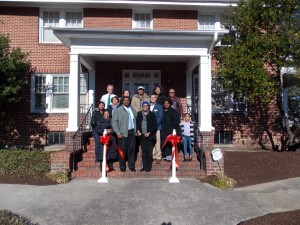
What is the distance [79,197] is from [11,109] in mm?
8524

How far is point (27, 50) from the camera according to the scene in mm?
15273

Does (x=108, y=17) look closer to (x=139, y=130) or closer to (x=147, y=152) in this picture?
(x=139, y=130)

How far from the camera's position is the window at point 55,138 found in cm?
1538

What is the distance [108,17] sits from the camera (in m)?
15.5

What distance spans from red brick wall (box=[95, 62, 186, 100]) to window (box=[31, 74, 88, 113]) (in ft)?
2.46

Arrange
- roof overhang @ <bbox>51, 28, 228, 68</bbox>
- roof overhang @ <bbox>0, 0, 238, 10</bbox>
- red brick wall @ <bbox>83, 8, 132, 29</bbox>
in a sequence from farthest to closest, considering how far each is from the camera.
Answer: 1. red brick wall @ <bbox>83, 8, 132, 29</bbox>
2. roof overhang @ <bbox>0, 0, 238, 10</bbox>
3. roof overhang @ <bbox>51, 28, 228, 68</bbox>

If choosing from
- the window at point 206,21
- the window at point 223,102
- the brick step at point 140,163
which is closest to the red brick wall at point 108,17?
the window at point 206,21

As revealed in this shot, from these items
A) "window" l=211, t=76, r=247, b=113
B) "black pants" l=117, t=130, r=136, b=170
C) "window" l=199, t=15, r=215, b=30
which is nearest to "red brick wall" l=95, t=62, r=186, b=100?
"window" l=211, t=76, r=247, b=113

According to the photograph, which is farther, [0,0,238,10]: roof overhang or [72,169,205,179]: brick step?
[0,0,238,10]: roof overhang

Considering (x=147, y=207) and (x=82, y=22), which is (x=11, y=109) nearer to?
(x=82, y=22)

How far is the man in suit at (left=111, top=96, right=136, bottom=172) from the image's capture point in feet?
32.9

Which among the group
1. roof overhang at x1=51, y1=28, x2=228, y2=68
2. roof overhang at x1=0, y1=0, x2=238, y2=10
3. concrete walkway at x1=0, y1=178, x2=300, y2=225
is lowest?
concrete walkway at x1=0, y1=178, x2=300, y2=225

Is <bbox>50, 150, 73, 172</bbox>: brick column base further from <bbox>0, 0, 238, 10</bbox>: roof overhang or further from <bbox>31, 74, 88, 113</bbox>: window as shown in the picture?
<bbox>0, 0, 238, 10</bbox>: roof overhang

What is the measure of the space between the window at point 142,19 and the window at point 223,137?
211 inches
